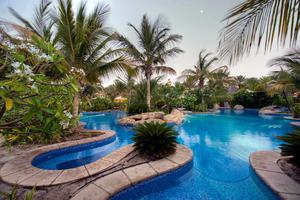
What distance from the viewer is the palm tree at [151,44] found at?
10.7 meters

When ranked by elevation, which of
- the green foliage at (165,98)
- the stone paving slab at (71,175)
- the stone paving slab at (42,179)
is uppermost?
the green foliage at (165,98)

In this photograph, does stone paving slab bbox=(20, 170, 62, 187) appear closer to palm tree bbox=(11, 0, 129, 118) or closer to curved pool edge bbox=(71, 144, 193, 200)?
curved pool edge bbox=(71, 144, 193, 200)

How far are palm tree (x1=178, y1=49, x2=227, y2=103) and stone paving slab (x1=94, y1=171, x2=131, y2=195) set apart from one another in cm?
1624

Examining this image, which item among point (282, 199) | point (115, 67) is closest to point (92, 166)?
point (282, 199)

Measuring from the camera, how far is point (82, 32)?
213 inches

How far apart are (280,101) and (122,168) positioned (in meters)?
20.3

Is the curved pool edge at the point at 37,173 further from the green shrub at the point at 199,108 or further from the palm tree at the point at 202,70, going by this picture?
the palm tree at the point at 202,70

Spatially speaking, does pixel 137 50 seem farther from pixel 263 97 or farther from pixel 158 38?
pixel 263 97

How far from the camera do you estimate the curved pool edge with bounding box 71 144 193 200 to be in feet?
7.80

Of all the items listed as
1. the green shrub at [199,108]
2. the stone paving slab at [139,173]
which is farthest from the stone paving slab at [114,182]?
the green shrub at [199,108]

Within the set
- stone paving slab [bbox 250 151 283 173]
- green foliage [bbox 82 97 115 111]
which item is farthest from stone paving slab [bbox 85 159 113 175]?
green foliage [bbox 82 97 115 111]

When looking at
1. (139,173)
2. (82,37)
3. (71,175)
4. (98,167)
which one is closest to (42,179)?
(71,175)

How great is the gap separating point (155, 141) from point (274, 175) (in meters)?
2.50

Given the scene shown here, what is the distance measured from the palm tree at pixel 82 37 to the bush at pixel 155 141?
322cm
